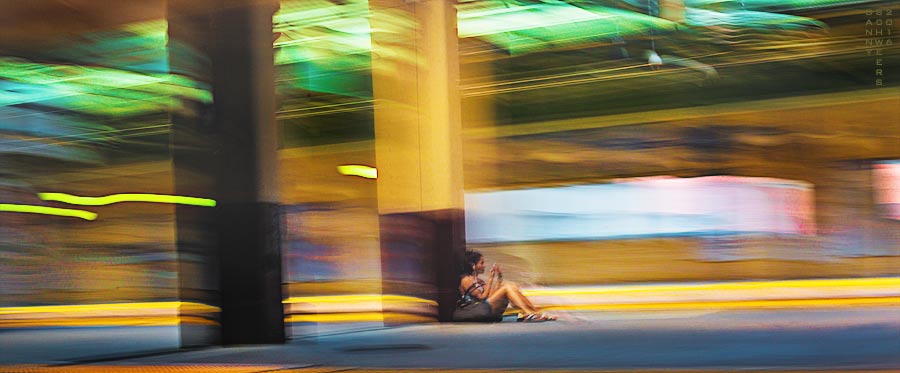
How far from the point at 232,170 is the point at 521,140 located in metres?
2.90

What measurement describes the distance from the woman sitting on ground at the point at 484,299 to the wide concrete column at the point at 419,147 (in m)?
0.10

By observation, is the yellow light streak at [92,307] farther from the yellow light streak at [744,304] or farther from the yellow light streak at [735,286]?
the yellow light streak at [744,304]

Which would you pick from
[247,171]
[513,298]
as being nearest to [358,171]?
[513,298]

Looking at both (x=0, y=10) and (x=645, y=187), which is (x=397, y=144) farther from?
(x=0, y=10)

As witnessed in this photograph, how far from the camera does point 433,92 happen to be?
787cm

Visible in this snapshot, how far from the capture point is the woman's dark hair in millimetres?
7832

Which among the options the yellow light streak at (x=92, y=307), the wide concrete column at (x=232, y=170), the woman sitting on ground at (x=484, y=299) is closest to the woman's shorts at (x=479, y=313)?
the woman sitting on ground at (x=484, y=299)

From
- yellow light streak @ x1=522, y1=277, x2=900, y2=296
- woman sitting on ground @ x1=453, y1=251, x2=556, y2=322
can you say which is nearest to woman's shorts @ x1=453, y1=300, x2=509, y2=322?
woman sitting on ground @ x1=453, y1=251, x2=556, y2=322

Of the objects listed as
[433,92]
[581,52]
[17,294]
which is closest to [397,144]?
[433,92]

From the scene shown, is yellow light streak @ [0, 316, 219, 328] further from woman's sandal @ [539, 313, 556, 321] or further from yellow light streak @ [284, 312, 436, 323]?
woman's sandal @ [539, 313, 556, 321]

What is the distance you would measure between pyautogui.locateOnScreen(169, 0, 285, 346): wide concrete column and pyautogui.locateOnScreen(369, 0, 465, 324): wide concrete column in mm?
1477

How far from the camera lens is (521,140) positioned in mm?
8484

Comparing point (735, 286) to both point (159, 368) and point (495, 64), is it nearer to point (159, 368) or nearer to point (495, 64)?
point (495, 64)

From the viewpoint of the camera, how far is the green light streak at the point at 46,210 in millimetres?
9062
